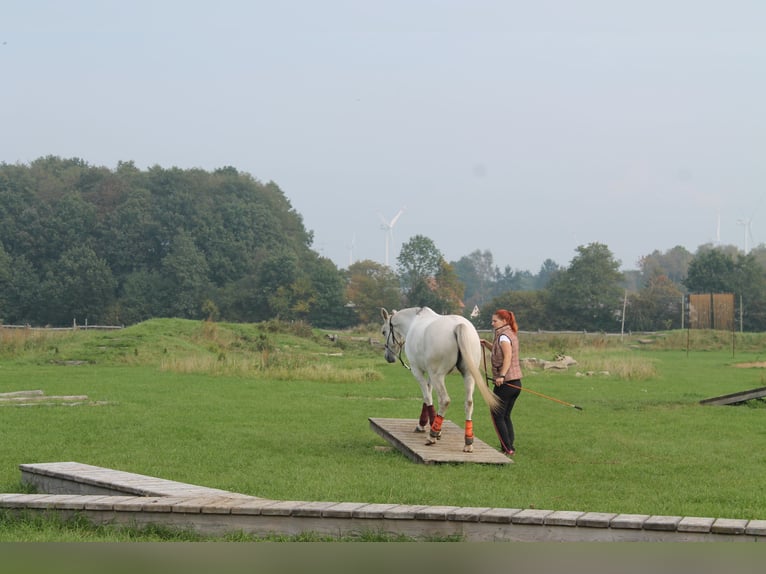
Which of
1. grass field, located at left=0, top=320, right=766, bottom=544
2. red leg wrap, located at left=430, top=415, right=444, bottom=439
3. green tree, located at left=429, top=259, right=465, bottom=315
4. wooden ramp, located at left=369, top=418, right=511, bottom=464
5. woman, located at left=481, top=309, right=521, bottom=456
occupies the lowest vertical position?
grass field, located at left=0, top=320, right=766, bottom=544

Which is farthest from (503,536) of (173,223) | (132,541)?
(173,223)

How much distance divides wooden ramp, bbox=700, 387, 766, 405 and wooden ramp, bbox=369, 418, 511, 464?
7.73 meters

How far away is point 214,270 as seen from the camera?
96.3 m

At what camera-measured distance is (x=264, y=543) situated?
748 cm

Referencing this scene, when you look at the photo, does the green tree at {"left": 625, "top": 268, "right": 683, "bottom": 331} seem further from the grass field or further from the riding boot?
the riding boot

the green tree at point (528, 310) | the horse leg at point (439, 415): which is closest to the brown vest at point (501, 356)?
the horse leg at point (439, 415)

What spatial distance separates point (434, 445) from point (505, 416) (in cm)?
126

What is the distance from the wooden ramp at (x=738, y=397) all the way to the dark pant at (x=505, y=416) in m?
8.00

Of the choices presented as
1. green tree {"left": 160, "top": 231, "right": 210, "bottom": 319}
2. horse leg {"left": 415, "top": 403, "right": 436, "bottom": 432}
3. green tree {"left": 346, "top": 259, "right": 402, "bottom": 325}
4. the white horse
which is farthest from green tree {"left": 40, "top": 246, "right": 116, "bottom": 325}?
the white horse

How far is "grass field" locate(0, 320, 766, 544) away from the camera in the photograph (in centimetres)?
1066

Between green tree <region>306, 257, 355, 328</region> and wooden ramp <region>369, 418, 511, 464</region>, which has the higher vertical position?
green tree <region>306, 257, 355, 328</region>

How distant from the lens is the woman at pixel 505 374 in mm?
13977

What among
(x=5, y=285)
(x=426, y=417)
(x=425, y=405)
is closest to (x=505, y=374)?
(x=425, y=405)

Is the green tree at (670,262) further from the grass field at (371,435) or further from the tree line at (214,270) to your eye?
the grass field at (371,435)
